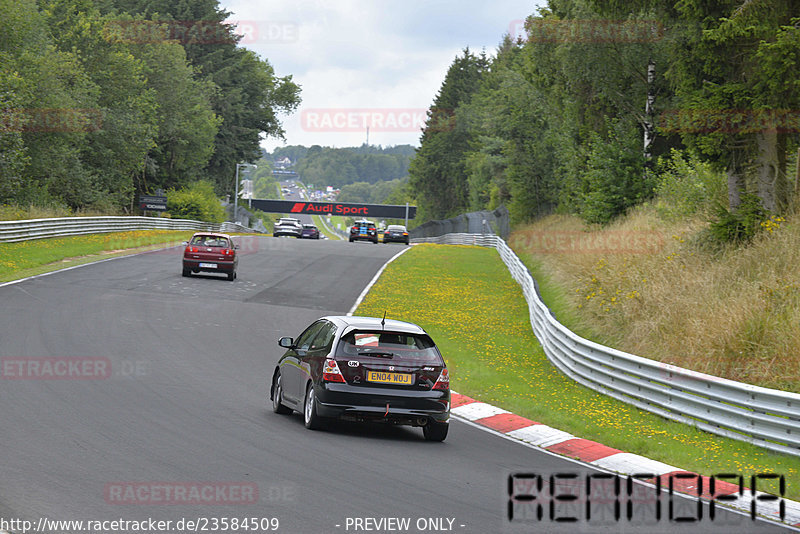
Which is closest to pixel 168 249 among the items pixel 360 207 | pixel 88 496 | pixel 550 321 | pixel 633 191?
pixel 633 191

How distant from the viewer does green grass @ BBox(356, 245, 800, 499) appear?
11.0m

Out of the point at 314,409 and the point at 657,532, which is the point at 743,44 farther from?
the point at 657,532

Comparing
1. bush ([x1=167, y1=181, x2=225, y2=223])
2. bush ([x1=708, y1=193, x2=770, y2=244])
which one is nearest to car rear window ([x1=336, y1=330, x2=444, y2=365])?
bush ([x1=708, y1=193, x2=770, y2=244])

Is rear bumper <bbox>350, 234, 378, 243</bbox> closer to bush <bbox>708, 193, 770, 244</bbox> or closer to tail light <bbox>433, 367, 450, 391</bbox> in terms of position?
bush <bbox>708, 193, 770, 244</bbox>

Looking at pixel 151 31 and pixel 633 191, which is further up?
pixel 151 31

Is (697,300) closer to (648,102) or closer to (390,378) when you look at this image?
(390,378)

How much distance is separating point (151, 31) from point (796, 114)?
59.2 metres

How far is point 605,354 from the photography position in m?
15.5

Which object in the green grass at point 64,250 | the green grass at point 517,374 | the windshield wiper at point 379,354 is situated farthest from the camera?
the green grass at point 64,250

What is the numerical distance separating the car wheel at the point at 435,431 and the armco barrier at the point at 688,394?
12.6 feet

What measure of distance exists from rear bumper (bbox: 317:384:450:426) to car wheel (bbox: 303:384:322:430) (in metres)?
0.15

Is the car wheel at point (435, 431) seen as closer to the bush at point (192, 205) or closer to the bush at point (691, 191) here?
the bush at point (691, 191)

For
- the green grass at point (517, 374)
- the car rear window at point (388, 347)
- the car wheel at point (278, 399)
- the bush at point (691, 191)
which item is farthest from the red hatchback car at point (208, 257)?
the car rear window at point (388, 347)

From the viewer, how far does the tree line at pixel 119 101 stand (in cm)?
4681
